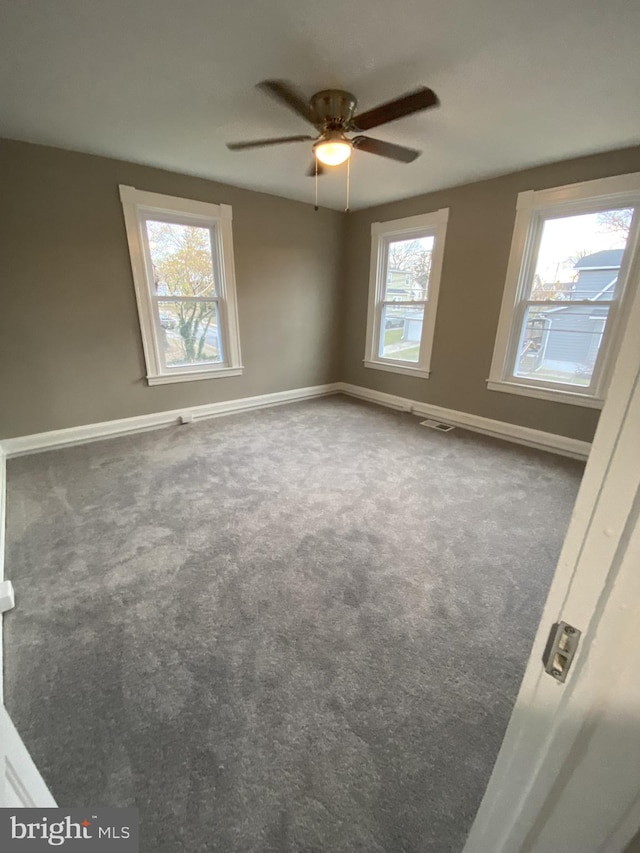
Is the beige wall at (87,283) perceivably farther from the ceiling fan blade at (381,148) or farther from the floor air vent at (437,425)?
the floor air vent at (437,425)

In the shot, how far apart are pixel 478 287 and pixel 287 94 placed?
248 cm

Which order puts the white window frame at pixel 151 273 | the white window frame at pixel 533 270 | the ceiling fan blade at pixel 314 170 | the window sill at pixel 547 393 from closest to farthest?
the white window frame at pixel 533 270, the ceiling fan blade at pixel 314 170, the window sill at pixel 547 393, the white window frame at pixel 151 273

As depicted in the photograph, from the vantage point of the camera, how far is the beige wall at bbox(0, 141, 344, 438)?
9.05 feet

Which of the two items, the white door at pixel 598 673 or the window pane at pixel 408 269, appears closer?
the white door at pixel 598 673

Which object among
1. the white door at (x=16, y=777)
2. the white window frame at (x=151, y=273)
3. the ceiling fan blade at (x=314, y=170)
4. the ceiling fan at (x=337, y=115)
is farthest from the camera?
the white window frame at (x=151, y=273)

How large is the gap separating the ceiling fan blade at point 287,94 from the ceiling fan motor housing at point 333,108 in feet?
0.17

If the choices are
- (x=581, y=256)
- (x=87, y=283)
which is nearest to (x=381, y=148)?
(x=581, y=256)

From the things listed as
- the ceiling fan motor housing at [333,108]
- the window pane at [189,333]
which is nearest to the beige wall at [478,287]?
the ceiling fan motor housing at [333,108]

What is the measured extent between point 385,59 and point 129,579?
289 centimetres

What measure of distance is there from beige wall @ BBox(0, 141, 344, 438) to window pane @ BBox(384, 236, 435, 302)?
1122mm

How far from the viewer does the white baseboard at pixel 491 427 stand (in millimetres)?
3211

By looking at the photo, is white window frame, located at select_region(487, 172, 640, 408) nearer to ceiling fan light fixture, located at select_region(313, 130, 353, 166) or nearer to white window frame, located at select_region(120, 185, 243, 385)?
ceiling fan light fixture, located at select_region(313, 130, 353, 166)

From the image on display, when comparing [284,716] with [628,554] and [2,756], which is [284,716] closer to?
[2,756]

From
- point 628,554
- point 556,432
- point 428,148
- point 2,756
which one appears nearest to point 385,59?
point 428,148
